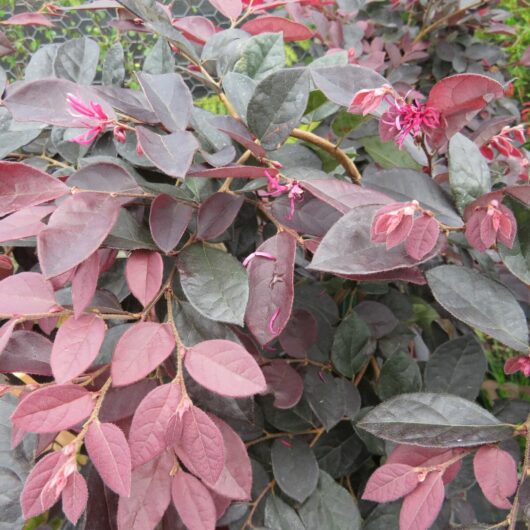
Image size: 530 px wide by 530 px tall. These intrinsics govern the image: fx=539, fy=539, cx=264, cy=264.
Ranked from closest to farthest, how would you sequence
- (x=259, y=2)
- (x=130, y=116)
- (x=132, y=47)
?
(x=130, y=116), (x=259, y=2), (x=132, y=47)

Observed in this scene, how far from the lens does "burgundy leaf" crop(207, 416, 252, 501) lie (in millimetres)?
401

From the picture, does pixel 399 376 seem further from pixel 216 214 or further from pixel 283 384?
pixel 216 214

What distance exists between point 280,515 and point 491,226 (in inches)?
13.9

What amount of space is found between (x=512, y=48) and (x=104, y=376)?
1.62 metres

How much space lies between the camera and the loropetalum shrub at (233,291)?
13.9 inches

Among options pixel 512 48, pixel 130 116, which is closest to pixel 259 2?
pixel 130 116

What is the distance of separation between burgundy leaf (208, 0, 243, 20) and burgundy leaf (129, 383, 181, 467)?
1.41ft

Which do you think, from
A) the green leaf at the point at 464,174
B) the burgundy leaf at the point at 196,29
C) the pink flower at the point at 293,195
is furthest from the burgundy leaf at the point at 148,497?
the burgundy leaf at the point at 196,29

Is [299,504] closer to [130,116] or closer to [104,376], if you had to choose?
[104,376]

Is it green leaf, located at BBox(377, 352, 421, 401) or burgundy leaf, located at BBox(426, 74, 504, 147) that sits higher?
burgundy leaf, located at BBox(426, 74, 504, 147)

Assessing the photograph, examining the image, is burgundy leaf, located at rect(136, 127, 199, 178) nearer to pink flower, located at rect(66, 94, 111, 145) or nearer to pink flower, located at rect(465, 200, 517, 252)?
pink flower, located at rect(66, 94, 111, 145)

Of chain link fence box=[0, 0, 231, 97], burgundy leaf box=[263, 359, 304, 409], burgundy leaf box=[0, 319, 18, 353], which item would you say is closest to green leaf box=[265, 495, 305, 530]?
burgundy leaf box=[263, 359, 304, 409]

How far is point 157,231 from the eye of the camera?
396 mm

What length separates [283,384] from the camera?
0.52 meters
